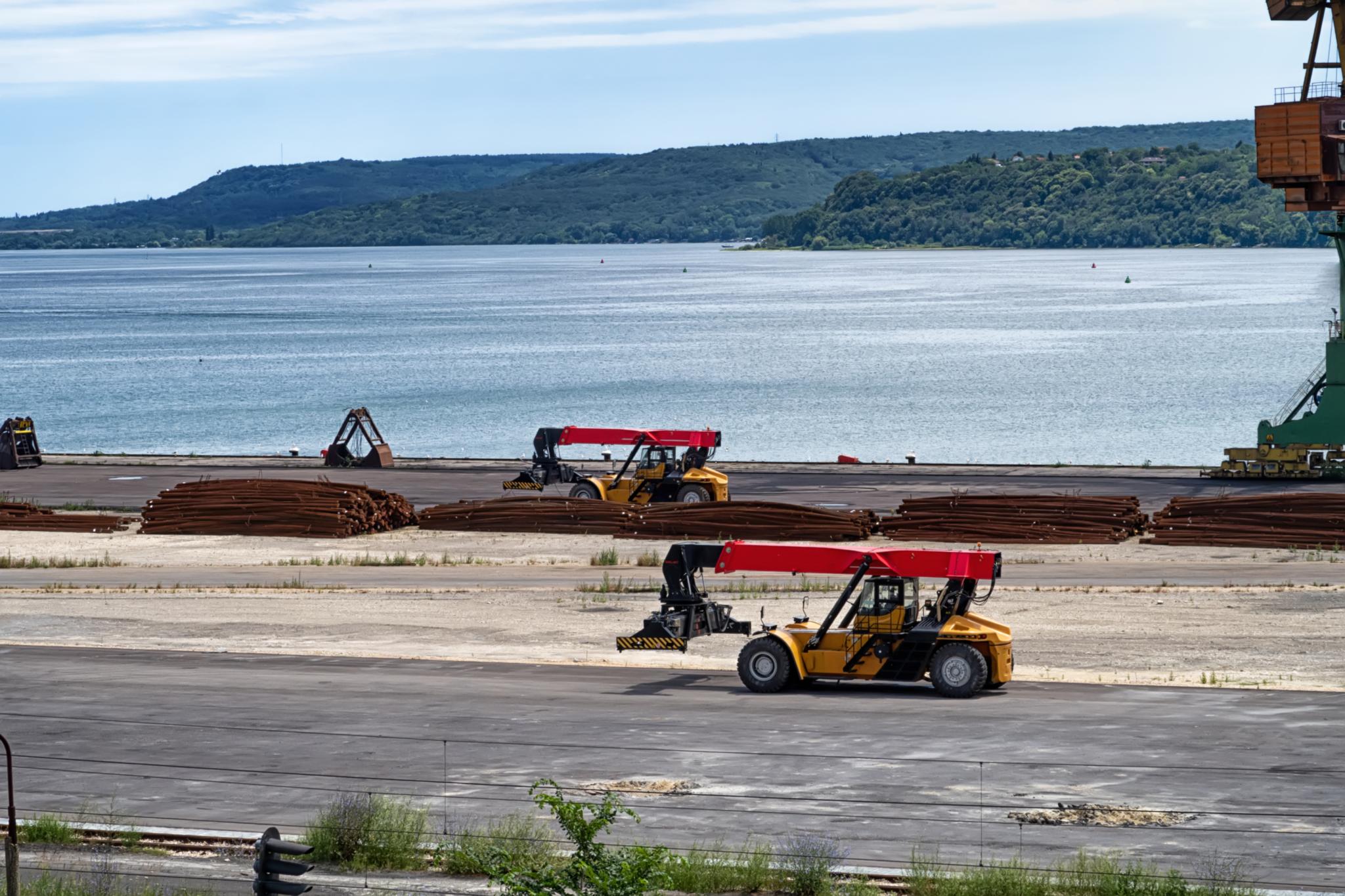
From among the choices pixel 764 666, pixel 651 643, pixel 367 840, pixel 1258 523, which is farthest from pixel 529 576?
pixel 367 840

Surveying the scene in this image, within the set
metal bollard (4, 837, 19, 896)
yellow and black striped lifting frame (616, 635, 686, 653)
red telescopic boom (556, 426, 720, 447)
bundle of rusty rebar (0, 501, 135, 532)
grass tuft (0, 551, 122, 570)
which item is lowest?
yellow and black striped lifting frame (616, 635, 686, 653)

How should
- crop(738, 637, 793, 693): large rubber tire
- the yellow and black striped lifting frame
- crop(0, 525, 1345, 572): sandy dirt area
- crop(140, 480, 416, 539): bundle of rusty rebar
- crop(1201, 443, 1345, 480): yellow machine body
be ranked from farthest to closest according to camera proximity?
1. crop(1201, 443, 1345, 480): yellow machine body
2. crop(140, 480, 416, 539): bundle of rusty rebar
3. crop(0, 525, 1345, 572): sandy dirt area
4. the yellow and black striped lifting frame
5. crop(738, 637, 793, 693): large rubber tire

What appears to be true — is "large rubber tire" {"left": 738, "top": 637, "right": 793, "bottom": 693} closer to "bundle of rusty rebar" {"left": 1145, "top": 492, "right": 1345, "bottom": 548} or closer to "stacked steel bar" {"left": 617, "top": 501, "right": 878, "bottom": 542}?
"stacked steel bar" {"left": 617, "top": 501, "right": 878, "bottom": 542}

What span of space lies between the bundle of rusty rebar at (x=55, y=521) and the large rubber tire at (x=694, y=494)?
17.7 meters

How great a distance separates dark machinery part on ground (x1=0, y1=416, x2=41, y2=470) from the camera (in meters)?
69.9

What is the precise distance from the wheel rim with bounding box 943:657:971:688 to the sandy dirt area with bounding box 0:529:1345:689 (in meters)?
2.64

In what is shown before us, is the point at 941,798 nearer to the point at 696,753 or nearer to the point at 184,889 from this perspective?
the point at 696,753

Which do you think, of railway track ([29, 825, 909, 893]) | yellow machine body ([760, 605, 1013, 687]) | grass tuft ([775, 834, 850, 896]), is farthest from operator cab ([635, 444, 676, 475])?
grass tuft ([775, 834, 850, 896])

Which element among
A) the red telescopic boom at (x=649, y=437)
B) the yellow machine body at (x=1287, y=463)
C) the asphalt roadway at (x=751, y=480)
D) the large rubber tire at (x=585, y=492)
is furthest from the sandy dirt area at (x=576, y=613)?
the yellow machine body at (x=1287, y=463)

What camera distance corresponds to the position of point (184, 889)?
57.2 feet

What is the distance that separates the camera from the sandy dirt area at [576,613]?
30797 millimetres

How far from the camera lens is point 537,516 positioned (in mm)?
52031

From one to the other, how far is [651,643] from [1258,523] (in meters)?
24.9

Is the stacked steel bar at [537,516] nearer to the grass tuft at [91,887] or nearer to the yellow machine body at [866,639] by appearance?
the yellow machine body at [866,639]
